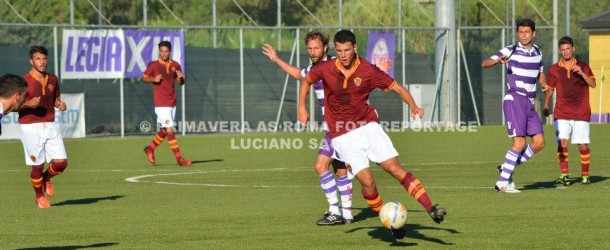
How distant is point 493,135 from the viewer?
37500mm

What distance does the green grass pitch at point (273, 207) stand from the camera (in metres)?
12.6

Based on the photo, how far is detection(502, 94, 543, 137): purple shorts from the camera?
17781 millimetres

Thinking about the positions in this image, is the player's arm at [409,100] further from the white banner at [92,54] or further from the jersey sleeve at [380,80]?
the white banner at [92,54]

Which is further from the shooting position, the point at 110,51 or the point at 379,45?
the point at 379,45

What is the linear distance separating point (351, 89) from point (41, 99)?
559cm

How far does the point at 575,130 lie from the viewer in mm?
19938

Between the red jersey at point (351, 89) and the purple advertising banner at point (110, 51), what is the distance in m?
24.9

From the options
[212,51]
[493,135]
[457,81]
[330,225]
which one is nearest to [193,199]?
[330,225]

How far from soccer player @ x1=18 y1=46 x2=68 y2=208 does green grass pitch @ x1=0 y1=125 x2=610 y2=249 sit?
51 cm

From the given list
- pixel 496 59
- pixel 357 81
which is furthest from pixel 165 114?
pixel 357 81

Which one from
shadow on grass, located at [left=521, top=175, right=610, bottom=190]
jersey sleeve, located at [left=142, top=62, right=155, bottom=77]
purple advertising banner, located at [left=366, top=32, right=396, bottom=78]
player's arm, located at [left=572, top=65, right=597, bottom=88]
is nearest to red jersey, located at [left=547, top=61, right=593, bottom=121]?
player's arm, located at [left=572, top=65, right=597, bottom=88]

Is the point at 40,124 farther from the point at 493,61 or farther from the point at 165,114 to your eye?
the point at 165,114

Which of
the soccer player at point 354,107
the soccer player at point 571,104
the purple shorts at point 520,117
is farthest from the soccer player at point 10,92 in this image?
the soccer player at point 571,104

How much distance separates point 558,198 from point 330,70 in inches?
194
